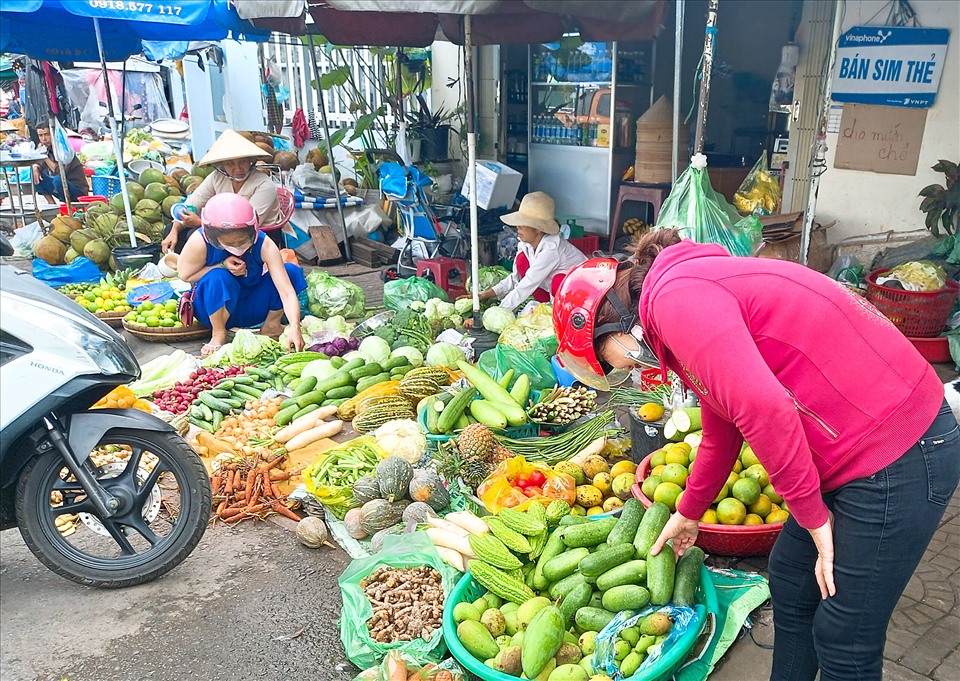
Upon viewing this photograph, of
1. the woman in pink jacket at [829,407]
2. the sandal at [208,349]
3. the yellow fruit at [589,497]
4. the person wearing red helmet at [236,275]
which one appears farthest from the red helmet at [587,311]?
the sandal at [208,349]

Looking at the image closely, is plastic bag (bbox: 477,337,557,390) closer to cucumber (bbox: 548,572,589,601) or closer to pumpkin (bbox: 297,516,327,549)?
pumpkin (bbox: 297,516,327,549)

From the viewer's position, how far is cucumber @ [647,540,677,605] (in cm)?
235

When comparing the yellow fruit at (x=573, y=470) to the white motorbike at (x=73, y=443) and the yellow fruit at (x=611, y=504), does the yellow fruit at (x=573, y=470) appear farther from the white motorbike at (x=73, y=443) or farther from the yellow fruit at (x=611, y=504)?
the white motorbike at (x=73, y=443)

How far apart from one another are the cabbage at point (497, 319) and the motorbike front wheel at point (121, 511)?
9.20 feet

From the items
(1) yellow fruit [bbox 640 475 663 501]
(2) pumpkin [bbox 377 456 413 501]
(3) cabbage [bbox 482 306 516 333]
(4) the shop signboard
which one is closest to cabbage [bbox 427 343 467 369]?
(3) cabbage [bbox 482 306 516 333]

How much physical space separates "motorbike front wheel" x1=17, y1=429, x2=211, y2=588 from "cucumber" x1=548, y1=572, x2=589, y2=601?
5.24 feet

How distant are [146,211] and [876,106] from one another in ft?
26.1

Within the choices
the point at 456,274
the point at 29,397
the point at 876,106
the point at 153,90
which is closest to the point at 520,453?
the point at 29,397

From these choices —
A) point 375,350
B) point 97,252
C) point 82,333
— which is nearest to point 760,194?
point 375,350

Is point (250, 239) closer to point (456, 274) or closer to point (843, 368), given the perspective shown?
point (456, 274)

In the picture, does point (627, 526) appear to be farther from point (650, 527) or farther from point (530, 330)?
point (530, 330)

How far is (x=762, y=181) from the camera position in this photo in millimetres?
6312

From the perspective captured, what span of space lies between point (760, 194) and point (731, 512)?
4241 millimetres

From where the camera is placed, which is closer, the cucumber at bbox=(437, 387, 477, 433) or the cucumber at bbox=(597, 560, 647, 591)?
the cucumber at bbox=(597, 560, 647, 591)
